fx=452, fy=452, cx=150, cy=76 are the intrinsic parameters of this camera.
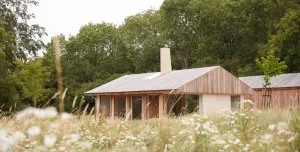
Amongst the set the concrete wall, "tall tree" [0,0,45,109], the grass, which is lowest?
the concrete wall

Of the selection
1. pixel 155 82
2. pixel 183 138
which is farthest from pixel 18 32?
pixel 183 138

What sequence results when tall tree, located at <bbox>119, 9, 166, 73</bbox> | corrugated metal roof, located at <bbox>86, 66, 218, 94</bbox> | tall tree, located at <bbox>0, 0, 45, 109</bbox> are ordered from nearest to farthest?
1. corrugated metal roof, located at <bbox>86, 66, 218, 94</bbox>
2. tall tree, located at <bbox>0, 0, 45, 109</bbox>
3. tall tree, located at <bbox>119, 9, 166, 73</bbox>

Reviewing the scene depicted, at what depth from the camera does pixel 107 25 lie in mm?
50938

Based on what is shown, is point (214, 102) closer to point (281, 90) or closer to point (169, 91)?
point (169, 91)

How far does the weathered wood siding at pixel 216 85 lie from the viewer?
25862 millimetres

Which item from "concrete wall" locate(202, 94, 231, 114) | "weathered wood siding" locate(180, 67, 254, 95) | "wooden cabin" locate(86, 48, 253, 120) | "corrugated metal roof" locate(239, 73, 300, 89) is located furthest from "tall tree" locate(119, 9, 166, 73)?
"concrete wall" locate(202, 94, 231, 114)

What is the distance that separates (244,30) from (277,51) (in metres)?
6.98

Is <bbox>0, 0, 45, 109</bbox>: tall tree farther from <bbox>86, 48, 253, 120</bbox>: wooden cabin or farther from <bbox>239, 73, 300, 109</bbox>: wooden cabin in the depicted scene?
<bbox>239, 73, 300, 109</bbox>: wooden cabin

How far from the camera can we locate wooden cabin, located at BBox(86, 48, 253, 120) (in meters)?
25.8

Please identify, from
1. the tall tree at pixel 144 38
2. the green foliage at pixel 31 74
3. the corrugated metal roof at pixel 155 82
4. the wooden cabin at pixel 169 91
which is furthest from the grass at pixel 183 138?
the tall tree at pixel 144 38

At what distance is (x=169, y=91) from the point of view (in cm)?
2447

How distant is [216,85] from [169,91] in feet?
15.1

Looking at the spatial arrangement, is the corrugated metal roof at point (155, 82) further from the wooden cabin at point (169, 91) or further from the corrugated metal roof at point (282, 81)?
the corrugated metal roof at point (282, 81)

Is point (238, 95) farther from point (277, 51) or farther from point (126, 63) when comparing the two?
point (126, 63)
